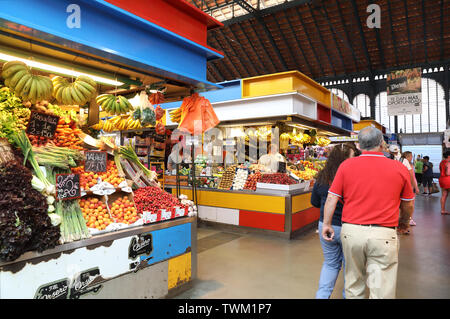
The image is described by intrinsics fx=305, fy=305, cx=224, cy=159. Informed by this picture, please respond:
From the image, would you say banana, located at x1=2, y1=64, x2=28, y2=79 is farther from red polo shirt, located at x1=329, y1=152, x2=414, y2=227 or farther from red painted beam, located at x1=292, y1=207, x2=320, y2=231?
red painted beam, located at x1=292, y1=207, x2=320, y2=231

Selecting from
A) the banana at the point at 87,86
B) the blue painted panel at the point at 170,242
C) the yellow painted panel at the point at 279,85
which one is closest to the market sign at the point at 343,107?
the yellow painted panel at the point at 279,85

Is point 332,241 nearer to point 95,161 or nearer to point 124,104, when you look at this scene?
point 95,161

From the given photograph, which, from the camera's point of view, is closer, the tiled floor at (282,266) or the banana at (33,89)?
the banana at (33,89)

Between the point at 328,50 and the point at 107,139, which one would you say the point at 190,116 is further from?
the point at 328,50

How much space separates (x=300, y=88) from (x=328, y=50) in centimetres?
1472

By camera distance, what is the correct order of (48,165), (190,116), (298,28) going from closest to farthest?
(48,165)
(190,116)
(298,28)

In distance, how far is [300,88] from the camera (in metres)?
6.64

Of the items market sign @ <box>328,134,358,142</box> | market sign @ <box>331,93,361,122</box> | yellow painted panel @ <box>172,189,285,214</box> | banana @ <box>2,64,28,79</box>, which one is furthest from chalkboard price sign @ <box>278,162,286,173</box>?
market sign @ <box>328,134,358,142</box>

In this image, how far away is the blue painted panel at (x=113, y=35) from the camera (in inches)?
90.3

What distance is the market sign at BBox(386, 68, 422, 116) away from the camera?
36.8 ft

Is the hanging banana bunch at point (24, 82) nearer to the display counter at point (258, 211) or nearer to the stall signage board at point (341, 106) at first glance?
the display counter at point (258, 211)

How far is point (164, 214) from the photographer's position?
3340 millimetres

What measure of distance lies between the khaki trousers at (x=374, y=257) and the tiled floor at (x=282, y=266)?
125cm
